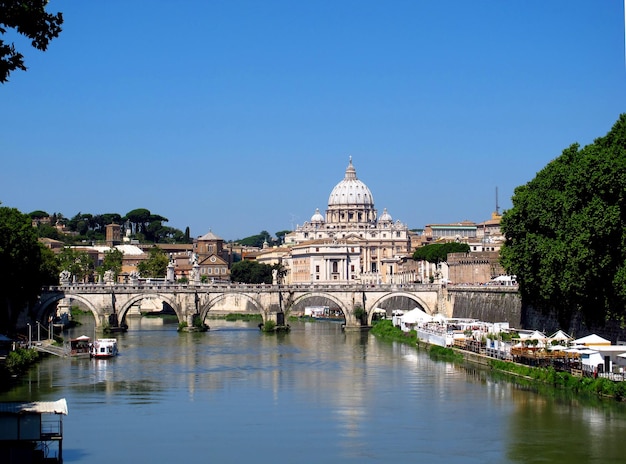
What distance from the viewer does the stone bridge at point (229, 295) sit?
66562 millimetres

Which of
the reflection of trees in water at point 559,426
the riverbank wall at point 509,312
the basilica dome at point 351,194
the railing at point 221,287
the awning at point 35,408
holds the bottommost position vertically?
the reflection of trees in water at point 559,426

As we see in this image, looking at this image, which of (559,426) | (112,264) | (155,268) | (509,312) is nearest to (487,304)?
(509,312)

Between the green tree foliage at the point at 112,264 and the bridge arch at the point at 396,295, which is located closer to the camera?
the bridge arch at the point at 396,295

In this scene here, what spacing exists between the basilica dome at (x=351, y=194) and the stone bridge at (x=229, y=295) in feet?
325

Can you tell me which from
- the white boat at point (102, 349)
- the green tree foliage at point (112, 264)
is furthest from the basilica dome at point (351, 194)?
the white boat at point (102, 349)

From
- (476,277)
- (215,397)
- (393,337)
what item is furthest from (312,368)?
(476,277)

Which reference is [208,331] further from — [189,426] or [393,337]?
[189,426]

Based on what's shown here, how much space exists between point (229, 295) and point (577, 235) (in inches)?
1267

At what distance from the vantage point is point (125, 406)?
→ 35.1 m

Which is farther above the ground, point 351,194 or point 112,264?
point 351,194

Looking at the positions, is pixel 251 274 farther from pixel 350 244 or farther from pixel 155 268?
pixel 350 244

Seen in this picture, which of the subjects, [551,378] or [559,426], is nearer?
[559,426]

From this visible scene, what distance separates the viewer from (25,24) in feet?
66.4

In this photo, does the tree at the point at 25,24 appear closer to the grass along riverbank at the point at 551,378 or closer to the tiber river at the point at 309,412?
the tiber river at the point at 309,412
